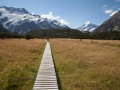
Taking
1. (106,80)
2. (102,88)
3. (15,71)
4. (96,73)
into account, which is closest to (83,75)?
(96,73)

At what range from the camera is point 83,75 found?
15.1m

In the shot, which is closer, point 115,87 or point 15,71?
point 115,87

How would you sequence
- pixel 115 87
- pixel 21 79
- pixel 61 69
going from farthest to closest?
pixel 61 69 < pixel 21 79 < pixel 115 87

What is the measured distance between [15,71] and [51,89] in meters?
6.32

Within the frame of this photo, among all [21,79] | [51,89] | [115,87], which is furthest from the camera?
[21,79]

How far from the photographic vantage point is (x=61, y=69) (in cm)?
1736

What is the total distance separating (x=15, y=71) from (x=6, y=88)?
12.8 ft

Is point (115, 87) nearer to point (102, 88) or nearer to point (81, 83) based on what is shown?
point (102, 88)

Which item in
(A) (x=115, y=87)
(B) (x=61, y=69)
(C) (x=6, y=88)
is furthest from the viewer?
(B) (x=61, y=69)

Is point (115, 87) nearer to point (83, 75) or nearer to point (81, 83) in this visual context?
point (81, 83)

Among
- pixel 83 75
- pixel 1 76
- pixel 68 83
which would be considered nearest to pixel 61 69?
pixel 83 75

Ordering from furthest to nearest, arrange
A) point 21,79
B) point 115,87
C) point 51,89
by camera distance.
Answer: point 21,79 → point 115,87 → point 51,89

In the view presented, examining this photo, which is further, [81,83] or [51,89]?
[81,83]

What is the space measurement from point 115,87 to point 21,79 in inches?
327
